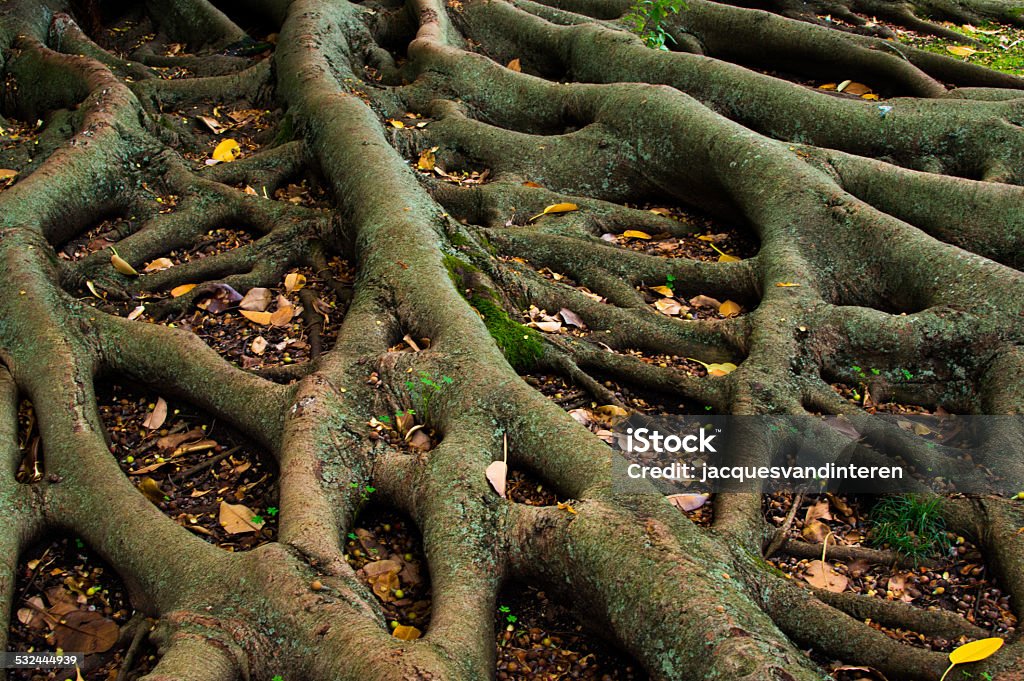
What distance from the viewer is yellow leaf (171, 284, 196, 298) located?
13.3 ft

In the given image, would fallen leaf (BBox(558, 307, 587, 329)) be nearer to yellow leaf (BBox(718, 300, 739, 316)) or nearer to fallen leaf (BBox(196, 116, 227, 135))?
yellow leaf (BBox(718, 300, 739, 316))

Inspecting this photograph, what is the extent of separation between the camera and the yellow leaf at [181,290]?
404 centimetres

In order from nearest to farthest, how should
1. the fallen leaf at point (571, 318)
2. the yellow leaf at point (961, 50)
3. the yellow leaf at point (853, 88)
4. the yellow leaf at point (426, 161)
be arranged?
the fallen leaf at point (571, 318), the yellow leaf at point (426, 161), the yellow leaf at point (853, 88), the yellow leaf at point (961, 50)

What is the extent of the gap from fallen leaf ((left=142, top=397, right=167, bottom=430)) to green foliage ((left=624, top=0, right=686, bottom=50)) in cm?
396

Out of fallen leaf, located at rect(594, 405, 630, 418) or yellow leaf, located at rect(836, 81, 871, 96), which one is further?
yellow leaf, located at rect(836, 81, 871, 96)

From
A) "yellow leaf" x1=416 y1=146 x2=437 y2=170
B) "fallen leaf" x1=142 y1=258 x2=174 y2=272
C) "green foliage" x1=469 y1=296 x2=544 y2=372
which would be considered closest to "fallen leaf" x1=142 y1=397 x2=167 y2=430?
"fallen leaf" x1=142 y1=258 x2=174 y2=272

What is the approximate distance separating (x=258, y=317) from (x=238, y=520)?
120cm

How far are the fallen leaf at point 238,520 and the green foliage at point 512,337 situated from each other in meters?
1.14

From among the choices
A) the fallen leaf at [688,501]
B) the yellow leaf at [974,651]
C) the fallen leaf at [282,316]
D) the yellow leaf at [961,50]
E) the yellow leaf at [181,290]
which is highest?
the yellow leaf at [961,50]

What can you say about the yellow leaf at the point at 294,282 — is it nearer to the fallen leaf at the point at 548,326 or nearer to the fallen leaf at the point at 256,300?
the fallen leaf at the point at 256,300

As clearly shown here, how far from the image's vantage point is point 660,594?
8.08 ft

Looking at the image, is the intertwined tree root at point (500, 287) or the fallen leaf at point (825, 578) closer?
the intertwined tree root at point (500, 287)

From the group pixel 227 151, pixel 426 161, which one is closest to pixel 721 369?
pixel 426 161

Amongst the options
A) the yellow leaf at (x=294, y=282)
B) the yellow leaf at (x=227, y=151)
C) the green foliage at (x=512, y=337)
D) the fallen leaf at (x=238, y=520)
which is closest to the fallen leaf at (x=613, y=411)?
the green foliage at (x=512, y=337)
